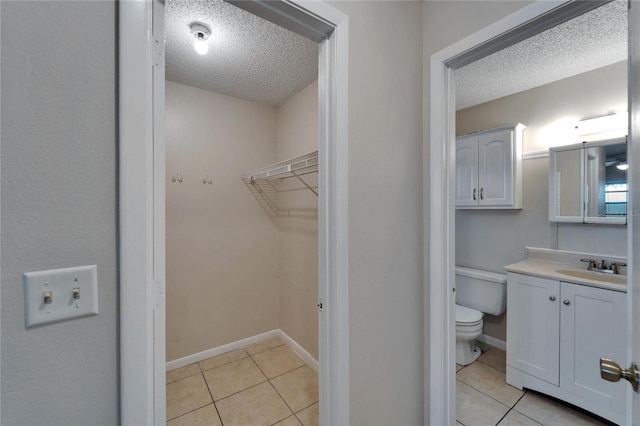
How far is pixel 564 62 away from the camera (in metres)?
1.95

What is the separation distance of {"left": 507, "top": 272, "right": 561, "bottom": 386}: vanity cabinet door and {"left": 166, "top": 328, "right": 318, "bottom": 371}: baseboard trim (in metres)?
1.57

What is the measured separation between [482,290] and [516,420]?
99 centimetres

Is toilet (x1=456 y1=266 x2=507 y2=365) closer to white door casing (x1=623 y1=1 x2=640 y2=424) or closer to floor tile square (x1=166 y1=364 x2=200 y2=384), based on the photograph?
white door casing (x1=623 y1=1 x2=640 y2=424)

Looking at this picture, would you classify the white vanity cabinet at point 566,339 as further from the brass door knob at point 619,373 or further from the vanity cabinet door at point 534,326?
the brass door knob at point 619,373

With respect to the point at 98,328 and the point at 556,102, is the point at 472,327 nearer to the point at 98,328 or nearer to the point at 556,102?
the point at 556,102

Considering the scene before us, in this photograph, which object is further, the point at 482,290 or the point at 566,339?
the point at 482,290

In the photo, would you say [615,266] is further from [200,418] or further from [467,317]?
[200,418]

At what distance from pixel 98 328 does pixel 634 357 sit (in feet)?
4.26

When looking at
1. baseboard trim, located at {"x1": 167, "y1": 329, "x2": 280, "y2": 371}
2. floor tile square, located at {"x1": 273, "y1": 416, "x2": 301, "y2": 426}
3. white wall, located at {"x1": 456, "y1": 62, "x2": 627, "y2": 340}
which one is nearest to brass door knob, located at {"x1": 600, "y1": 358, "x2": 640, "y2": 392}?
floor tile square, located at {"x1": 273, "y1": 416, "x2": 301, "y2": 426}

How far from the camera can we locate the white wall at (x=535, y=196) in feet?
6.49

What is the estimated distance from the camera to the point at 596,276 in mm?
1851

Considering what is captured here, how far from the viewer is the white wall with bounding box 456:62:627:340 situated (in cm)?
198

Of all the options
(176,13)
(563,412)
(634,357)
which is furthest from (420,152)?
(563,412)

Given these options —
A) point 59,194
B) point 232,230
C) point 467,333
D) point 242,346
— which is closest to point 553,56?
point 467,333
